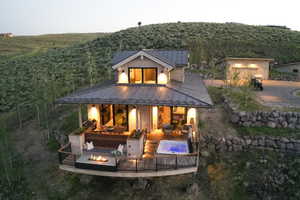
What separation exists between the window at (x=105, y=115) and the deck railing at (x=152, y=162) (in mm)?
3540

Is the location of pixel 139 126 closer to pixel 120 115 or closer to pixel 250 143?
pixel 120 115

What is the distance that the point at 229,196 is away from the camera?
11594 mm

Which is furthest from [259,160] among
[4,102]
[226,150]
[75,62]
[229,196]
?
[75,62]

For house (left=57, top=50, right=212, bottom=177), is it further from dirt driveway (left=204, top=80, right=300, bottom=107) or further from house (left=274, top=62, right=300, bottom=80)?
house (left=274, top=62, right=300, bottom=80)

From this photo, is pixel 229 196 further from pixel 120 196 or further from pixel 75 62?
pixel 75 62

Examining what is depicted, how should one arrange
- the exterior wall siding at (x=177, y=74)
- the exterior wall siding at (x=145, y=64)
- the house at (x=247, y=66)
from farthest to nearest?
1. the house at (x=247, y=66)
2. the exterior wall siding at (x=177, y=74)
3. the exterior wall siding at (x=145, y=64)

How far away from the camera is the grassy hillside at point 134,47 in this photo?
3121 centimetres

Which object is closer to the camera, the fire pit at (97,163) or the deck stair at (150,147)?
the fire pit at (97,163)

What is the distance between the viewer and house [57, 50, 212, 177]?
9484 mm

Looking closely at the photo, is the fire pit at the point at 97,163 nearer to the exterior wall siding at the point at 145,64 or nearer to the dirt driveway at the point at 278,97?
the exterior wall siding at the point at 145,64

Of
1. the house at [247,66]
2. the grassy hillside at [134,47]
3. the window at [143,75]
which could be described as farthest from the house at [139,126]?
the house at [247,66]

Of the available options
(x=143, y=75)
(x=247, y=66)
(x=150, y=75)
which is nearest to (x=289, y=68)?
(x=247, y=66)

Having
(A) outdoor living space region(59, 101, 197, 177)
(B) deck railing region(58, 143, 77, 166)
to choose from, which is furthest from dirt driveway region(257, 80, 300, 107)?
(B) deck railing region(58, 143, 77, 166)

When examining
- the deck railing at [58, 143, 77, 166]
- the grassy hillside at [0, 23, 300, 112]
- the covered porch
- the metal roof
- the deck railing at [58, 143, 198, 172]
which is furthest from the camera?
the grassy hillside at [0, 23, 300, 112]
